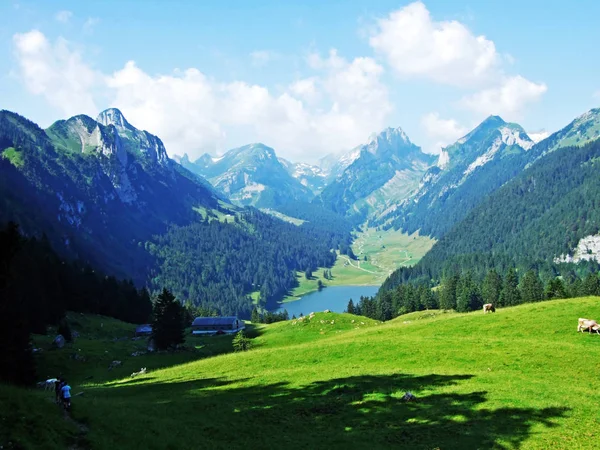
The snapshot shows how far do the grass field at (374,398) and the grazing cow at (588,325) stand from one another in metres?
0.91

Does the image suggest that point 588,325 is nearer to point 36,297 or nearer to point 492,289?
point 36,297

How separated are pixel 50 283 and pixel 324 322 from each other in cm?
6180

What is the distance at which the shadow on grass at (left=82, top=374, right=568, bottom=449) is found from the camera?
965 inches

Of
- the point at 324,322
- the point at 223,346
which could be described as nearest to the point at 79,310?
the point at 223,346

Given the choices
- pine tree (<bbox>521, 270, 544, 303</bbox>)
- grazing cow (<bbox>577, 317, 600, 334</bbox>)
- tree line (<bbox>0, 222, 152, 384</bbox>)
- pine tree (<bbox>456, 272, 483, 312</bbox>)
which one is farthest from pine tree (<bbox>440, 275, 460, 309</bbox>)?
grazing cow (<bbox>577, 317, 600, 334</bbox>)

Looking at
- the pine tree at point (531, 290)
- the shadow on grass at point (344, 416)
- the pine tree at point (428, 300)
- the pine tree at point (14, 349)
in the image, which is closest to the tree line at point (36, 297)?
the pine tree at point (14, 349)

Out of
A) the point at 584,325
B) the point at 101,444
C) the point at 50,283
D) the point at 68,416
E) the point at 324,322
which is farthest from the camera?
the point at 50,283

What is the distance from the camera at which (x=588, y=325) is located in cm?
4703

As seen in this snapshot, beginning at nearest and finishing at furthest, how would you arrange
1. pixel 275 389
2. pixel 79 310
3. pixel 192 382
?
1. pixel 275 389
2. pixel 192 382
3. pixel 79 310

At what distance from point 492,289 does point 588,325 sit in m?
106

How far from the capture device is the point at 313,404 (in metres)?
31.9

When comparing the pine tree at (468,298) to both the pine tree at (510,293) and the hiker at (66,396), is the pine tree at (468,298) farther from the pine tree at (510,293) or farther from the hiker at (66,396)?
the hiker at (66,396)

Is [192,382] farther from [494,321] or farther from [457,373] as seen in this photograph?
[494,321]

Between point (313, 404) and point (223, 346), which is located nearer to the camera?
point (313, 404)
